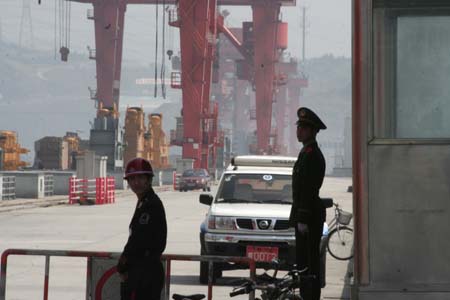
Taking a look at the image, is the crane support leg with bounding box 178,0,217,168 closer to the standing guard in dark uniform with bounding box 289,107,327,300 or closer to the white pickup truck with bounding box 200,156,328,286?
the white pickup truck with bounding box 200,156,328,286

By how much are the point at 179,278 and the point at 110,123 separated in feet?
229

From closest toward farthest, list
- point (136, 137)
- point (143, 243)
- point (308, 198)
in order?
1. point (143, 243)
2. point (308, 198)
3. point (136, 137)

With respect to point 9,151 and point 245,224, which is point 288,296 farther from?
point 9,151

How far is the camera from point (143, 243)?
7555 millimetres

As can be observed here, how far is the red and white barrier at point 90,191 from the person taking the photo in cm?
5009

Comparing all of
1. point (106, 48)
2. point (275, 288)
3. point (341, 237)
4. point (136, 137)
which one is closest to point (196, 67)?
point (136, 137)

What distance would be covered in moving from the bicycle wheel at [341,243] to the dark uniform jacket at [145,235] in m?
12.4

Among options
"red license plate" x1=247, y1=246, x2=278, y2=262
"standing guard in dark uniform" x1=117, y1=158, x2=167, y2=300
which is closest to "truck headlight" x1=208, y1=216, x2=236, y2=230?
"red license plate" x1=247, y1=246, x2=278, y2=262

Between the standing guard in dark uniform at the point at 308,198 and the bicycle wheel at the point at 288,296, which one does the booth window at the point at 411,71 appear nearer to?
the standing guard in dark uniform at the point at 308,198

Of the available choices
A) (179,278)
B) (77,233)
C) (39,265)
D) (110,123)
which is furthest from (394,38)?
(110,123)

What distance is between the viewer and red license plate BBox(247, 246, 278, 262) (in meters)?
15.3

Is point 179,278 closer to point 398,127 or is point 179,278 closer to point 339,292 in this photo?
point 339,292

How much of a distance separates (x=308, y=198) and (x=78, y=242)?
51.4 feet

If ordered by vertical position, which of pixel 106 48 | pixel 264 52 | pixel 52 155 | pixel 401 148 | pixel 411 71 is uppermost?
pixel 264 52
